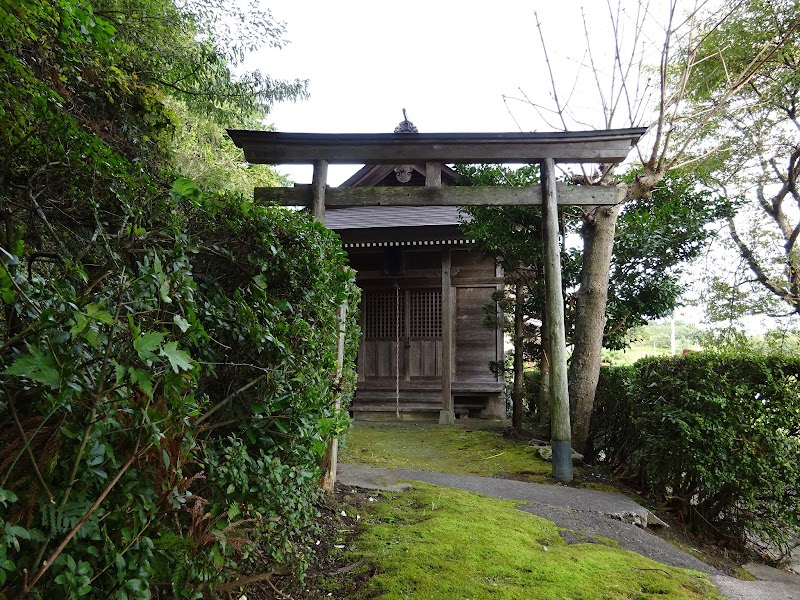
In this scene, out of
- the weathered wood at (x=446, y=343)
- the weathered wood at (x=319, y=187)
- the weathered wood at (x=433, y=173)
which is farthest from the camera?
the weathered wood at (x=446, y=343)

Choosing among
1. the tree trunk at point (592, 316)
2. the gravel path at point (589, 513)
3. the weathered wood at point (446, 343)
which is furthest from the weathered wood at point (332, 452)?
the weathered wood at point (446, 343)

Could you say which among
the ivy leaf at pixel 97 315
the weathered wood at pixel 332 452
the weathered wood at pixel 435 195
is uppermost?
the weathered wood at pixel 435 195

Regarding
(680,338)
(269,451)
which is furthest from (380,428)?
(680,338)

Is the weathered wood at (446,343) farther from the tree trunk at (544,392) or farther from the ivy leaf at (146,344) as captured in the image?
the ivy leaf at (146,344)

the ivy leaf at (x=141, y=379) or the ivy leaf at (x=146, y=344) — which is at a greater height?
the ivy leaf at (x=146, y=344)

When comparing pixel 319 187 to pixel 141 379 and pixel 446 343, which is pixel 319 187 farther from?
pixel 141 379

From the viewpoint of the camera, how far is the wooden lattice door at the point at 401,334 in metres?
12.2

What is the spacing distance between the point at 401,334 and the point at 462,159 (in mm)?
6212

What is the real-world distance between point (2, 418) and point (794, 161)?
17.1 metres

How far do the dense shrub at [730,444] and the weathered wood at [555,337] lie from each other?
0.94m

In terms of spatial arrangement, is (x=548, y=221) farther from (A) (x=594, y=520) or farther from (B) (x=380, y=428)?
(B) (x=380, y=428)

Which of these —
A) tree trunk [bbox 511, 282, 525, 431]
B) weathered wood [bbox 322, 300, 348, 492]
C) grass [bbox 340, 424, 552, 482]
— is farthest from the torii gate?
tree trunk [bbox 511, 282, 525, 431]

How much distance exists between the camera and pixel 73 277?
142cm

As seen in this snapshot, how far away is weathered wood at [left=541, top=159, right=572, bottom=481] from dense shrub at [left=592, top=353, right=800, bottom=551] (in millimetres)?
942
